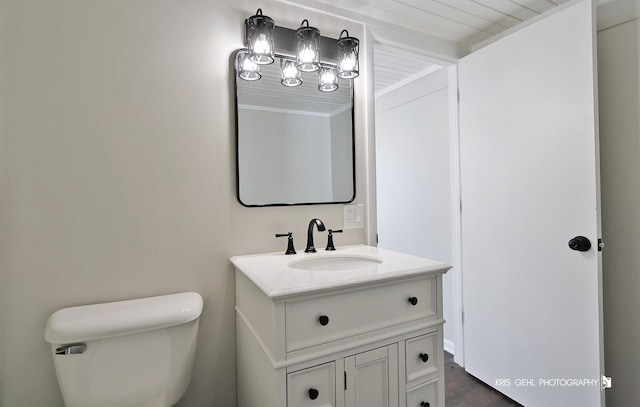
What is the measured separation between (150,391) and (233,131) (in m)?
1.05

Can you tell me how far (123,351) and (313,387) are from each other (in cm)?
64

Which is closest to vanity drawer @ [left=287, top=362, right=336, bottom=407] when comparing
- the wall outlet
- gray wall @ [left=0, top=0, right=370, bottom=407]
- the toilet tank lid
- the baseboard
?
the toilet tank lid

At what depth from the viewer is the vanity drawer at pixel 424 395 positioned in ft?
3.80

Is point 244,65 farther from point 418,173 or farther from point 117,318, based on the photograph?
point 418,173

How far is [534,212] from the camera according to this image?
1641 mm

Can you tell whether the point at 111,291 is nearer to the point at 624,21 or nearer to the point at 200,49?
the point at 200,49

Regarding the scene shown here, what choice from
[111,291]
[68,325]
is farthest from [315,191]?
[68,325]

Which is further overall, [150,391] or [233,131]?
[233,131]

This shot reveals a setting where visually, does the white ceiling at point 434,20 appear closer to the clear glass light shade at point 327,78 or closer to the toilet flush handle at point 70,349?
the clear glass light shade at point 327,78

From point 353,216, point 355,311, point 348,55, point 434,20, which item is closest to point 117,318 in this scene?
point 355,311

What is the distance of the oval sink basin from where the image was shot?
55.9 inches

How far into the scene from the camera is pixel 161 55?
1.32 m

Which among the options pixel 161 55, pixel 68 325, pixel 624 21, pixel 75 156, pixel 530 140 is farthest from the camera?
pixel 530 140

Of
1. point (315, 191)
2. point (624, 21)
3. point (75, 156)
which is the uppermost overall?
point (624, 21)
